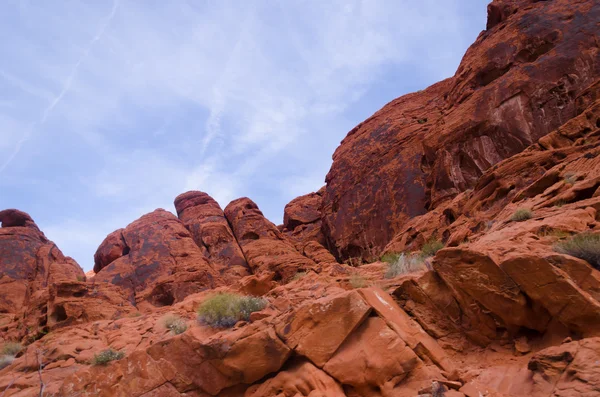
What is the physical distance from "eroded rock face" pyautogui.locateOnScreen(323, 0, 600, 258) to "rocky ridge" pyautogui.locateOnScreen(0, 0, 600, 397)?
0.30ft

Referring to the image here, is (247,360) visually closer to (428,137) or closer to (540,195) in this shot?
(540,195)

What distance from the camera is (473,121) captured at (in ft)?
63.2

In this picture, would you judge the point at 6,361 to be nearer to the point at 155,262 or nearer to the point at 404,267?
the point at 404,267

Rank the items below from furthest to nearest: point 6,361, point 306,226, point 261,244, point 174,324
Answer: point 306,226, point 261,244, point 6,361, point 174,324

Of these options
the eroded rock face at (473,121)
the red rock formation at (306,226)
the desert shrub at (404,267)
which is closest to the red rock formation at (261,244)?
the red rock formation at (306,226)

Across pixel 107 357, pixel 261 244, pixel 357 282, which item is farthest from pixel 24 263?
pixel 357 282

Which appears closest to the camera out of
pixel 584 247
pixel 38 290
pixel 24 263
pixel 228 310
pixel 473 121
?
pixel 584 247

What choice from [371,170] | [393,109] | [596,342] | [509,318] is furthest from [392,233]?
[596,342]

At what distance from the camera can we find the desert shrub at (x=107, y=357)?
9242mm

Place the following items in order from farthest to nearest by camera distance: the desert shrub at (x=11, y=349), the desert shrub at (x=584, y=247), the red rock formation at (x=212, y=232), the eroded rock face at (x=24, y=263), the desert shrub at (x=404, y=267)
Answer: the red rock formation at (x=212, y=232), the eroded rock face at (x=24, y=263), the desert shrub at (x=11, y=349), the desert shrub at (x=404, y=267), the desert shrub at (x=584, y=247)

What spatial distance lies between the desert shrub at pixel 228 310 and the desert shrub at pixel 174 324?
57cm

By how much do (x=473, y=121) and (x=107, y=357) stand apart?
18138 millimetres

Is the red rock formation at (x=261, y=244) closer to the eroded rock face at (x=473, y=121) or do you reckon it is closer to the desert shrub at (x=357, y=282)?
the eroded rock face at (x=473, y=121)

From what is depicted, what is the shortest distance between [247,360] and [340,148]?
24.6m
